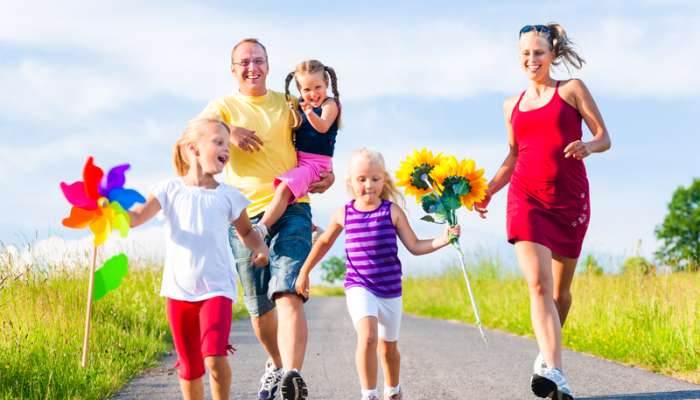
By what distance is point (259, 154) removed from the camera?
5738 mm

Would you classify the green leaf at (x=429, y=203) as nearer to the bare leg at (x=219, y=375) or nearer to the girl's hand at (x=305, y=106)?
the girl's hand at (x=305, y=106)

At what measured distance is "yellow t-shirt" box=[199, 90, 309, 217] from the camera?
5719mm

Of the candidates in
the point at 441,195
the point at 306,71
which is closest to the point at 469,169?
the point at 441,195

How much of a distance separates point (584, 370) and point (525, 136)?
282 cm

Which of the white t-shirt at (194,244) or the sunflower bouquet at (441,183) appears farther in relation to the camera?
the sunflower bouquet at (441,183)

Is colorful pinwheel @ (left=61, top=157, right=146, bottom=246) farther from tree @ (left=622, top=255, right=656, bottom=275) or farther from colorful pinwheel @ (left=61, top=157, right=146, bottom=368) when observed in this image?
A: tree @ (left=622, top=255, right=656, bottom=275)

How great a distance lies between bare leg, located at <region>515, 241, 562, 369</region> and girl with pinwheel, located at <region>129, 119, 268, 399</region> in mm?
2323

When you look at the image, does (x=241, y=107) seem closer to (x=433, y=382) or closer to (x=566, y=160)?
(x=566, y=160)

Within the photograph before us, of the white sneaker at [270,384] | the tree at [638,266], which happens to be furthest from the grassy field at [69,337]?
the tree at [638,266]

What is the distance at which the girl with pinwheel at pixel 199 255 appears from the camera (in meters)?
4.44

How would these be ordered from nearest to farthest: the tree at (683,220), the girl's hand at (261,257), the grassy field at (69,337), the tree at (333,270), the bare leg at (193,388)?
the bare leg at (193,388), the girl's hand at (261,257), the grassy field at (69,337), the tree at (683,220), the tree at (333,270)

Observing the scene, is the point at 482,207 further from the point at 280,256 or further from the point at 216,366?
the point at 216,366

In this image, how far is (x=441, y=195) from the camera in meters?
5.85

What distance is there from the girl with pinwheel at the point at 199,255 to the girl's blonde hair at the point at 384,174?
3.84ft
